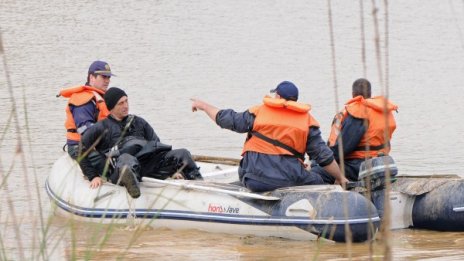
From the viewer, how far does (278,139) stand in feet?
27.4

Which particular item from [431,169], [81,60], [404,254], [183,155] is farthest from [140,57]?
[404,254]

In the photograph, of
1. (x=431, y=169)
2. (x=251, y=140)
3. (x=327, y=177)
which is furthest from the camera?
(x=431, y=169)

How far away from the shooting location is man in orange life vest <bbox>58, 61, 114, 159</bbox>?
9.27m

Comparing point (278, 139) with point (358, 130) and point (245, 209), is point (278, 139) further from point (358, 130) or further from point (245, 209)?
point (358, 130)

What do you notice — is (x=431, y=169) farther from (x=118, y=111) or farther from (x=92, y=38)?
(x=92, y=38)

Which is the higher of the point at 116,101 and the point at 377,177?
the point at 116,101

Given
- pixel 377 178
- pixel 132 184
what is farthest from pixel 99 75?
pixel 377 178

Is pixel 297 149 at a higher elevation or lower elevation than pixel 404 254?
higher

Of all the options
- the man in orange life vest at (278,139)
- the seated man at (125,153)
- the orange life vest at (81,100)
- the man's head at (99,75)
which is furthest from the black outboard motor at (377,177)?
the man's head at (99,75)

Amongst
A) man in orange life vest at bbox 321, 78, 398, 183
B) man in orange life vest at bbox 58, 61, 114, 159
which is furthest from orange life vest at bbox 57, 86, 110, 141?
man in orange life vest at bbox 321, 78, 398, 183

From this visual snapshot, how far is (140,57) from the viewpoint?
70.2 ft

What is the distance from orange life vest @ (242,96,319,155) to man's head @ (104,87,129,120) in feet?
3.73

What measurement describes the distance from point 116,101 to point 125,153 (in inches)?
16.5

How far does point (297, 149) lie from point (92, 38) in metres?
15.6
